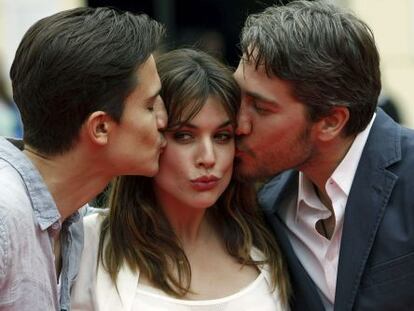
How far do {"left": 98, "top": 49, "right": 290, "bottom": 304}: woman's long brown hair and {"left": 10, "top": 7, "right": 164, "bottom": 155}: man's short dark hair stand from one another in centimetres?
29

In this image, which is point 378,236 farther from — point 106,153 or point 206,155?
point 106,153

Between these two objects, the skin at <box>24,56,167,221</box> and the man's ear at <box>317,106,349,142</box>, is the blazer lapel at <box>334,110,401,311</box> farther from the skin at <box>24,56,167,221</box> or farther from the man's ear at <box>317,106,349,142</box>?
the skin at <box>24,56,167,221</box>

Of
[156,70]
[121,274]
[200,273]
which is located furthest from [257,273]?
[156,70]

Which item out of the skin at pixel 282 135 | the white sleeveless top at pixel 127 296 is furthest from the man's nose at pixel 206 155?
the white sleeveless top at pixel 127 296

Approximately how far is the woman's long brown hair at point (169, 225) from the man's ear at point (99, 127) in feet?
1.04

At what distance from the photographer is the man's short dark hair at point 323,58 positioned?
438 centimetres

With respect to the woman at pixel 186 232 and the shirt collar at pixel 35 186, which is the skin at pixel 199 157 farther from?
the shirt collar at pixel 35 186

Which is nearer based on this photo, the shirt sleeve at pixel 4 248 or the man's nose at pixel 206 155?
the shirt sleeve at pixel 4 248

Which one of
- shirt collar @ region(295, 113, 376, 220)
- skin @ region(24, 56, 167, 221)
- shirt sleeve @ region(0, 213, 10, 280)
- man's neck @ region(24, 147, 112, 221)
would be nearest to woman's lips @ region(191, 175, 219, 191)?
skin @ region(24, 56, 167, 221)

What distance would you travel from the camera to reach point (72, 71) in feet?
12.3

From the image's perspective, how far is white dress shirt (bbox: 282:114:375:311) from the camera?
4.26m

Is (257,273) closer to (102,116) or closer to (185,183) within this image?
(185,183)

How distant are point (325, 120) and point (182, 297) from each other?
95cm

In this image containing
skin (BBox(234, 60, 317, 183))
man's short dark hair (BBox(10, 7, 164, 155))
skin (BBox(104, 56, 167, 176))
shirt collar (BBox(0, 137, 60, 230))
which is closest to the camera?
shirt collar (BBox(0, 137, 60, 230))
